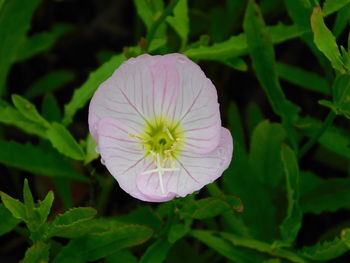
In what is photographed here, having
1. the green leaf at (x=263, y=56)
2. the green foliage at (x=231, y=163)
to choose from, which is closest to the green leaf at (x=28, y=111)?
the green foliage at (x=231, y=163)

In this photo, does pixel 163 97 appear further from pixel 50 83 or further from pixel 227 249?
pixel 50 83

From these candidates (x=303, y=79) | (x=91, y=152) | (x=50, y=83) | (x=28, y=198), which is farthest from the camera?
(x=50, y=83)

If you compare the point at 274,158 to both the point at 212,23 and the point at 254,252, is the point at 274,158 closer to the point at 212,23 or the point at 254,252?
the point at 254,252

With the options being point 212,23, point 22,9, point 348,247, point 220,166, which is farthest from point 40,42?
point 348,247

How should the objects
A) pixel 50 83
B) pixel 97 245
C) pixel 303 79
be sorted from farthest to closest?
pixel 50 83 < pixel 303 79 < pixel 97 245

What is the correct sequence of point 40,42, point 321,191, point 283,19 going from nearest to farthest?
point 321,191, point 40,42, point 283,19

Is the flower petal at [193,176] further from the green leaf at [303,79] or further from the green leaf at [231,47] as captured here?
the green leaf at [303,79]

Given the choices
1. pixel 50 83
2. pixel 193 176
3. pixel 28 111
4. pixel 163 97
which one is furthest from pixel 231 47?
pixel 50 83
